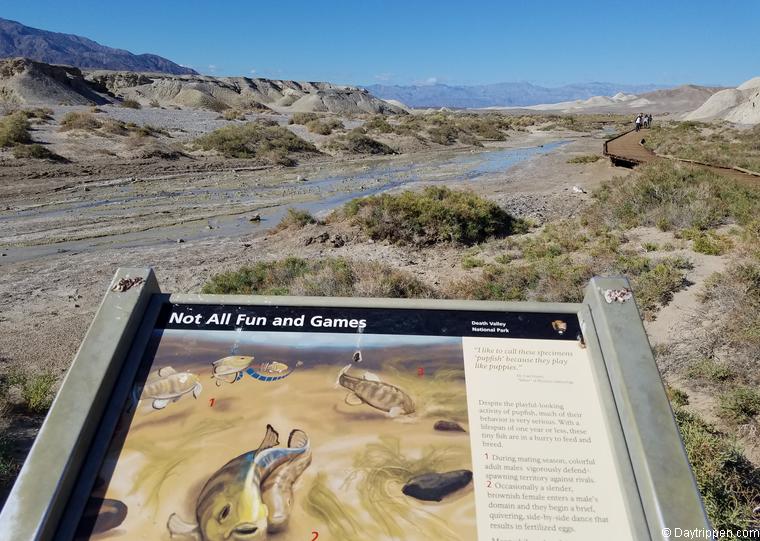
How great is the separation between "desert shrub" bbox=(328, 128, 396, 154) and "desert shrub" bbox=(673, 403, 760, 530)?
2992 cm

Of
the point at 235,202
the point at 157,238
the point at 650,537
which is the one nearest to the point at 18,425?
the point at 650,537

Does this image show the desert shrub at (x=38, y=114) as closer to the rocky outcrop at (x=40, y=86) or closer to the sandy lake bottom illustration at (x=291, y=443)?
the rocky outcrop at (x=40, y=86)

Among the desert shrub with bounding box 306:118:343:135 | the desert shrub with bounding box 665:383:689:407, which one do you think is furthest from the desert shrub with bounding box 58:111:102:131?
the desert shrub with bounding box 665:383:689:407

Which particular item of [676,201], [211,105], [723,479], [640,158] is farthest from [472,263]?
[211,105]

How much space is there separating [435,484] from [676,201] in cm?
1359

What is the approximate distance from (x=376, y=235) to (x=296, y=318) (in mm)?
10468

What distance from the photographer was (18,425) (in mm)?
4980

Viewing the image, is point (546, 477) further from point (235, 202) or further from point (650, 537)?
point (235, 202)

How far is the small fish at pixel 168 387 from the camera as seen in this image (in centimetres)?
255

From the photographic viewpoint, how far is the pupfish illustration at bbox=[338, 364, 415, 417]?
8.30 feet

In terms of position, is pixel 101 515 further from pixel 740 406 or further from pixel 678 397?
pixel 740 406

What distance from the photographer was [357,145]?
33.0 metres

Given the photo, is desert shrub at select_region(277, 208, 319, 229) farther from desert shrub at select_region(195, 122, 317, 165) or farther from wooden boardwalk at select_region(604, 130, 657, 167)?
wooden boardwalk at select_region(604, 130, 657, 167)

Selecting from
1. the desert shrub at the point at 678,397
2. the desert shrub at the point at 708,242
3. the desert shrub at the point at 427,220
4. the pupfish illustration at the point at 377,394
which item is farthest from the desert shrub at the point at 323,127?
the pupfish illustration at the point at 377,394
